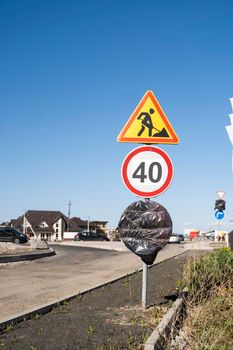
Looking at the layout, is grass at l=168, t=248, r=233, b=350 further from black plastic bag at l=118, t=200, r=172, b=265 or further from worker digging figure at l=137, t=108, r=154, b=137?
worker digging figure at l=137, t=108, r=154, b=137

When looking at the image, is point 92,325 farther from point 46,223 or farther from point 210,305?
point 46,223

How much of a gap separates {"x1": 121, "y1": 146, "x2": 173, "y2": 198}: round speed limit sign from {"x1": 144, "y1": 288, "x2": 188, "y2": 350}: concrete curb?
168 cm

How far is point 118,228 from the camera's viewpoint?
6.99m

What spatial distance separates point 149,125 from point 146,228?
1587 millimetres

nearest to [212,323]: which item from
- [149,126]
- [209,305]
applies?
[209,305]

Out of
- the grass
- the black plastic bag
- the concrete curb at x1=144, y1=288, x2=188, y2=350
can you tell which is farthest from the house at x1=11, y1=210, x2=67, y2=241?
the concrete curb at x1=144, y1=288, x2=188, y2=350

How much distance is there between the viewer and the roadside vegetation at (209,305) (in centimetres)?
479

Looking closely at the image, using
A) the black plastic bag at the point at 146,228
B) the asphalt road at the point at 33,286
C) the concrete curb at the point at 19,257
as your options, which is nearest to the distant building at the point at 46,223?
the concrete curb at the point at 19,257

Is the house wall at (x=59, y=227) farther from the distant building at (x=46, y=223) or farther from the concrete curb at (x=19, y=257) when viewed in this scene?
the concrete curb at (x=19, y=257)

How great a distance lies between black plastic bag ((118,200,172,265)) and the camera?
265 inches

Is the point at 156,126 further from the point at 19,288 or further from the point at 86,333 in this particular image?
the point at 19,288

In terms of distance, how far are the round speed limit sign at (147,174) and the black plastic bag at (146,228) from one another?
0.28m

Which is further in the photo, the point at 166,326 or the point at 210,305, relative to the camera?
the point at 210,305

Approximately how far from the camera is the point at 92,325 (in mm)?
5836
